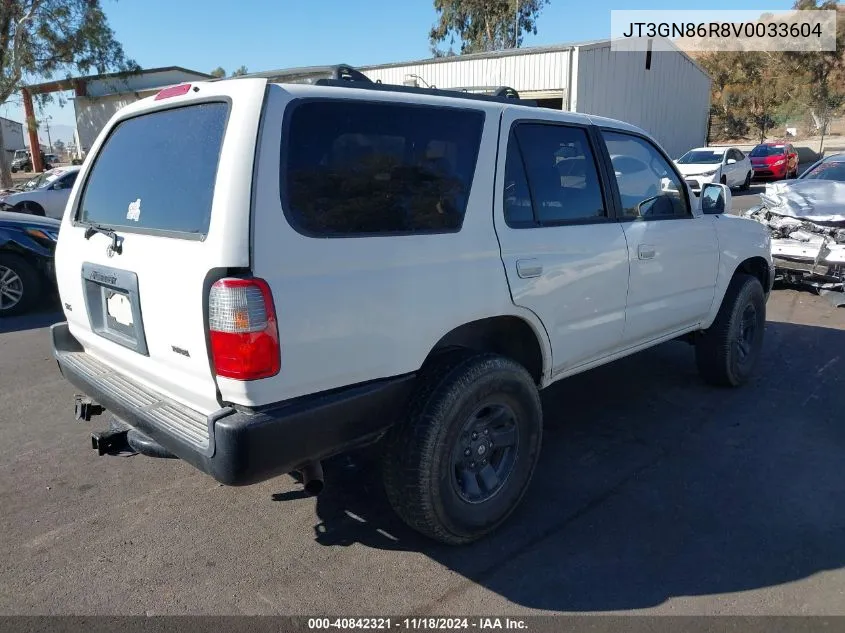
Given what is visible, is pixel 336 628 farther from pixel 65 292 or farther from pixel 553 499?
pixel 65 292

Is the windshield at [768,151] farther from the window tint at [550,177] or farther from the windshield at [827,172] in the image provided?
Result: the window tint at [550,177]

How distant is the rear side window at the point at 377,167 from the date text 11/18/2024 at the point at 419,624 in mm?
1495

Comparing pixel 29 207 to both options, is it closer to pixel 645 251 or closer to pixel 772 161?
pixel 645 251

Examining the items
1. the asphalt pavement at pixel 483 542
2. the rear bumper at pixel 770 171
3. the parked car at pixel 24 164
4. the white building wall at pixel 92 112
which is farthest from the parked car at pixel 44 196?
the parked car at pixel 24 164

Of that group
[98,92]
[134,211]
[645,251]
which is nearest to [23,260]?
[134,211]

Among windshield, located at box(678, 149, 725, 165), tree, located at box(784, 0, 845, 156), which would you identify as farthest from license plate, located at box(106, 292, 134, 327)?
tree, located at box(784, 0, 845, 156)

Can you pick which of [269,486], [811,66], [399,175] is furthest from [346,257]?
[811,66]

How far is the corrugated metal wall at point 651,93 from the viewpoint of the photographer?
2223 cm

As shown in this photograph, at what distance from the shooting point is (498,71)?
23453 millimetres

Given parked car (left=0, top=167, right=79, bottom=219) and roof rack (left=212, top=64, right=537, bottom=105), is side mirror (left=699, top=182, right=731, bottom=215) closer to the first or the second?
roof rack (left=212, top=64, right=537, bottom=105)

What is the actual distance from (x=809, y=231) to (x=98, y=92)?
36811 millimetres

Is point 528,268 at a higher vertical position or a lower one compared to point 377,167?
lower

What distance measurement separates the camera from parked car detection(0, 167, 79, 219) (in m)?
13.8

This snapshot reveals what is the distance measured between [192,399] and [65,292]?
1256 millimetres
